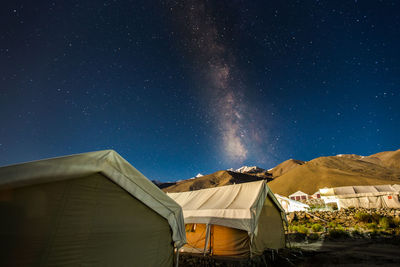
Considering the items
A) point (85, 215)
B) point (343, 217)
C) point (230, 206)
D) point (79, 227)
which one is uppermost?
point (230, 206)

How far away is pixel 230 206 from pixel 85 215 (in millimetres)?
5987

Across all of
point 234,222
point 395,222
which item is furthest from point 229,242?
point 395,222

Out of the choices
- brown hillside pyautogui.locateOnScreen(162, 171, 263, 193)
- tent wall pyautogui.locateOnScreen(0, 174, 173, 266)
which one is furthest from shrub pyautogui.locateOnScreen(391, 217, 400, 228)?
brown hillside pyautogui.locateOnScreen(162, 171, 263, 193)

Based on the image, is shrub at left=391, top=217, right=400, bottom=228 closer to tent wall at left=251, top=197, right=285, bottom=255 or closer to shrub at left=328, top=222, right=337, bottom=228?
shrub at left=328, top=222, right=337, bottom=228

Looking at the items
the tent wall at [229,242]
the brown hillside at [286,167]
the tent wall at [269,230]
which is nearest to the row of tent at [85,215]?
the tent wall at [229,242]

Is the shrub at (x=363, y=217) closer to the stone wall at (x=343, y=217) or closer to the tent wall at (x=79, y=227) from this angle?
the stone wall at (x=343, y=217)

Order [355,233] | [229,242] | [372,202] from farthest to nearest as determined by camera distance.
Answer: [372,202]
[355,233]
[229,242]

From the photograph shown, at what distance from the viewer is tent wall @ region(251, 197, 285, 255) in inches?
304

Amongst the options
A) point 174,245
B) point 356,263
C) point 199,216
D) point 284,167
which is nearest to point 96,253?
point 174,245

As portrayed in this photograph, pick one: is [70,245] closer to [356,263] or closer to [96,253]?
[96,253]

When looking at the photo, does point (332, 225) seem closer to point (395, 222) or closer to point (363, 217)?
point (363, 217)

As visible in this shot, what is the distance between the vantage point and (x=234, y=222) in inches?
271

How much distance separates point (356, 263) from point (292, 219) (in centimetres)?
1513

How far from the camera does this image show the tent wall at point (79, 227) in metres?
2.26
